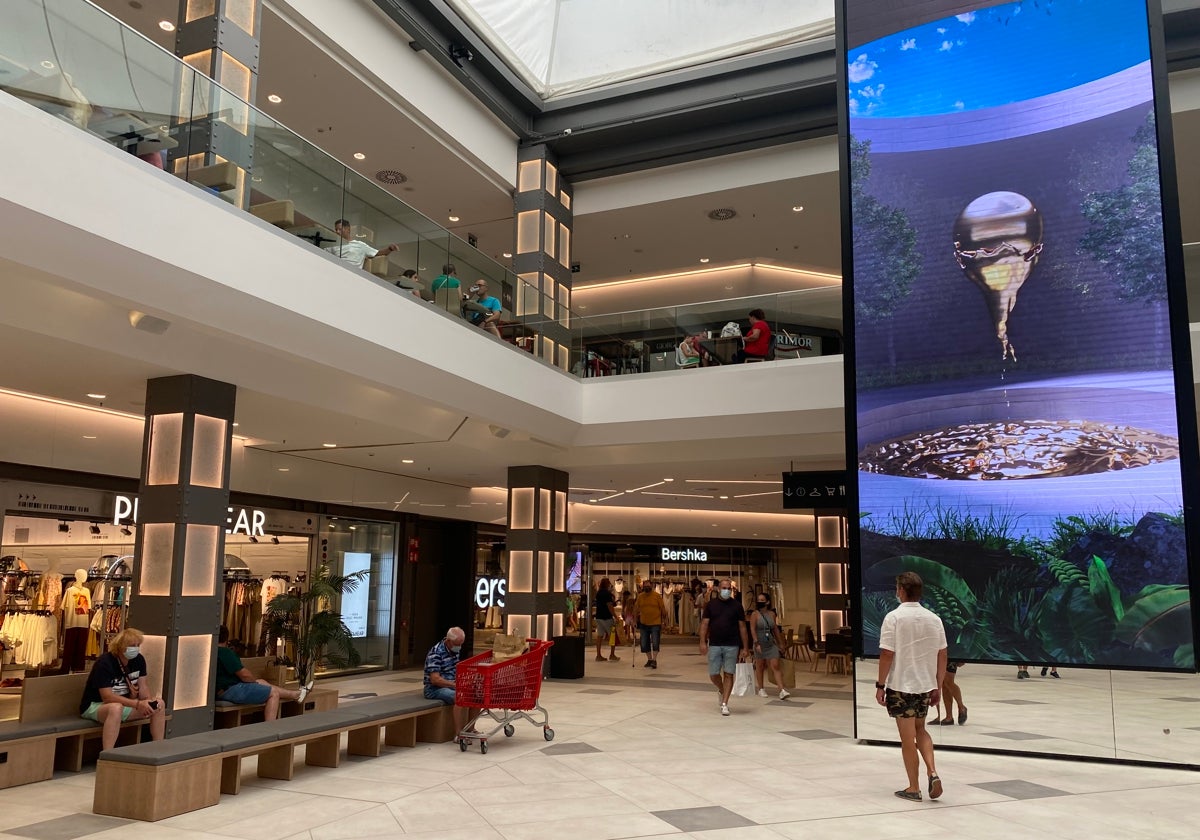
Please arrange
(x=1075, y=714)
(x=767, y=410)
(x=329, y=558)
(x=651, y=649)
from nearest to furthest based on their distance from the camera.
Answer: (x=1075, y=714) < (x=767, y=410) < (x=329, y=558) < (x=651, y=649)

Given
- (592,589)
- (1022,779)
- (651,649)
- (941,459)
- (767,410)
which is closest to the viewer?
(1022,779)

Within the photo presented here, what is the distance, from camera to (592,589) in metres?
24.2

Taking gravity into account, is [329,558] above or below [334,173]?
below

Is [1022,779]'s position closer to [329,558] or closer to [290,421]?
[290,421]

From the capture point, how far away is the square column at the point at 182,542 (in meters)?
8.00

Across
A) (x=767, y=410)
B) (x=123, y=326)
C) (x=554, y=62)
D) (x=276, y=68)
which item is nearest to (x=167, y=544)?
(x=123, y=326)

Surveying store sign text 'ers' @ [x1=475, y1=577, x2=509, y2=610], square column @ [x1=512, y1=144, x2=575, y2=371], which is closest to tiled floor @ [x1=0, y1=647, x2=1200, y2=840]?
square column @ [x1=512, y1=144, x2=575, y2=371]

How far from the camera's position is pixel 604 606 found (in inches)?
748

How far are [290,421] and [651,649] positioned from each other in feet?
30.4

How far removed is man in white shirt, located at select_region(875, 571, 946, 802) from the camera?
6168 mm

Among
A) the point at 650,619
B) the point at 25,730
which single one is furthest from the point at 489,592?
the point at 25,730

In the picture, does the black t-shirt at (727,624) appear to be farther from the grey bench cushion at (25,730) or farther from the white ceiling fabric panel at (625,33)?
the white ceiling fabric panel at (625,33)

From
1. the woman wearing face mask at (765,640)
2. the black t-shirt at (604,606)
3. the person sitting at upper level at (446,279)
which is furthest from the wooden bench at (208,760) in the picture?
the black t-shirt at (604,606)

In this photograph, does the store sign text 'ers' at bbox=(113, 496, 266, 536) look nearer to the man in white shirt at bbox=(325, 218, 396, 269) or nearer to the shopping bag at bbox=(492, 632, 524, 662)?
the shopping bag at bbox=(492, 632, 524, 662)
